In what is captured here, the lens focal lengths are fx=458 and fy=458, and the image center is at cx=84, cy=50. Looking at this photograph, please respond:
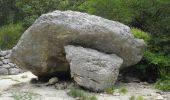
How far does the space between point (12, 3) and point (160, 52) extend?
1116 cm

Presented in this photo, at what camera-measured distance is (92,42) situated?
1145 cm

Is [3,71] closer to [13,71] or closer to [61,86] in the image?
[13,71]

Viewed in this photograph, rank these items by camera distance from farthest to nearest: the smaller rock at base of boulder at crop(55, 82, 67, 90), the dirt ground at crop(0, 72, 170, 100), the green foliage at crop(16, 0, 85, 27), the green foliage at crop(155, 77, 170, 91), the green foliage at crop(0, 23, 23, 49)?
1. the green foliage at crop(16, 0, 85, 27)
2. the green foliage at crop(0, 23, 23, 49)
3. the green foliage at crop(155, 77, 170, 91)
4. the smaller rock at base of boulder at crop(55, 82, 67, 90)
5. the dirt ground at crop(0, 72, 170, 100)

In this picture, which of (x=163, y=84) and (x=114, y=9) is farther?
(x=114, y=9)

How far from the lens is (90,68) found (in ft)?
35.9

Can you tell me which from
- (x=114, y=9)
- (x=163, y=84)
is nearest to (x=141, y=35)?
(x=114, y=9)

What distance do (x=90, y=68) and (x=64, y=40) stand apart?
3.26 ft

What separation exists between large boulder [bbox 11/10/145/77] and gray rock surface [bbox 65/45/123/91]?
0.36 m

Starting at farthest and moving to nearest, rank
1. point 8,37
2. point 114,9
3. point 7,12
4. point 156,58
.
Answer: point 7,12, point 8,37, point 114,9, point 156,58

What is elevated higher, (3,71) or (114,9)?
(114,9)

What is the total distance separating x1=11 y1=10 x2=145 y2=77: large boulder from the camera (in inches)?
437

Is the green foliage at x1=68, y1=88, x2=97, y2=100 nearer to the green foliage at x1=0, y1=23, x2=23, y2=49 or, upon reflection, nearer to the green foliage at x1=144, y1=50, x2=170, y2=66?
the green foliage at x1=144, y1=50, x2=170, y2=66

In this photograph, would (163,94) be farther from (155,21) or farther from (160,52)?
(155,21)

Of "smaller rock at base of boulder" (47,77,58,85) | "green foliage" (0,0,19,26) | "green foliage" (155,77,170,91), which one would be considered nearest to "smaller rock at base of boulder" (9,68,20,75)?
"smaller rock at base of boulder" (47,77,58,85)
